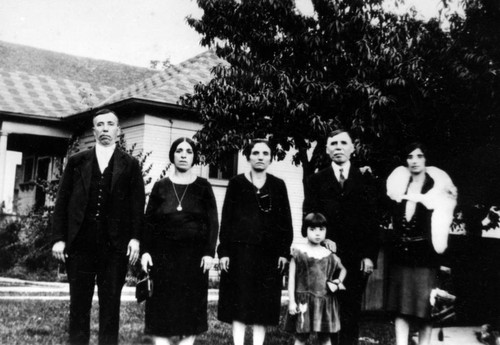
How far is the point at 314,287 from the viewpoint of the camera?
466 centimetres

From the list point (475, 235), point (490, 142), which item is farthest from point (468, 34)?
point (475, 235)

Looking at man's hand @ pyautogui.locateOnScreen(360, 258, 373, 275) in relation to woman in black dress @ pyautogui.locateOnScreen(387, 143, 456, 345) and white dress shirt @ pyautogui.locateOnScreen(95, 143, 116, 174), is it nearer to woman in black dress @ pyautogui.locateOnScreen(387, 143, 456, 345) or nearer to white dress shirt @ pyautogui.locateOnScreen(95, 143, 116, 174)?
woman in black dress @ pyautogui.locateOnScreen(387, 143, 456, 345)

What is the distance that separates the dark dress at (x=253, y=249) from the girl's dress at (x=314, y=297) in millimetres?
171

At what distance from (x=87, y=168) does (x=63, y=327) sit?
2828 millimetres

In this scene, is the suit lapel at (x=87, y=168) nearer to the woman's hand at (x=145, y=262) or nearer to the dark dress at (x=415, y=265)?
the woman's hand at (x=145, y=262)

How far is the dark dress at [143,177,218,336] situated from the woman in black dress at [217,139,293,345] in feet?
0.74

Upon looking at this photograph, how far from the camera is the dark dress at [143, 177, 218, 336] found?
450cm

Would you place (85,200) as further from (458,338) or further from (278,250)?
(458,338)

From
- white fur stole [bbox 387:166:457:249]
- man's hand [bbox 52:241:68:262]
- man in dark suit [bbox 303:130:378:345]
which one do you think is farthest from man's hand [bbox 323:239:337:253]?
man's hand [bbox 52:241:68:262]

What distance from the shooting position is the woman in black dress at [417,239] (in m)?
4.59

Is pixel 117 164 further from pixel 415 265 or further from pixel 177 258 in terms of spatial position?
pixel 415 265

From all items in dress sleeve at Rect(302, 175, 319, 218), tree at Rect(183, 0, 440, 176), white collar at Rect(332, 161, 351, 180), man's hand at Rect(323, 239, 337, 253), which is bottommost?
man's hand at Rect(323, 239, 337, 253)

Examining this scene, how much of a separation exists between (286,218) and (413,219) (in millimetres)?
1086

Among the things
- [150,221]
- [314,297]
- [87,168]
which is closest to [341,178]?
[314,297]
